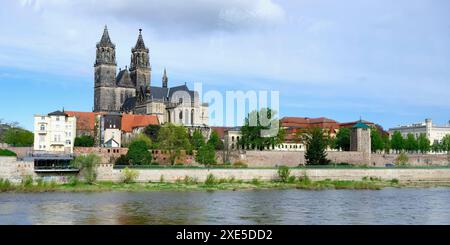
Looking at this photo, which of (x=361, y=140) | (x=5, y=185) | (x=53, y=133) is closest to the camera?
(x=5, y=185)

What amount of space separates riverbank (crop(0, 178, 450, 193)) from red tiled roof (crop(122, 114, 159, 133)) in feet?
109

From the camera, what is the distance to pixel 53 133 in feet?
233

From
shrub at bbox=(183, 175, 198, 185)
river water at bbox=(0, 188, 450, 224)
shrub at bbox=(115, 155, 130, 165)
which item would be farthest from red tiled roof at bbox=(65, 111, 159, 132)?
river water at bbox=(0, 188, 450, 224)

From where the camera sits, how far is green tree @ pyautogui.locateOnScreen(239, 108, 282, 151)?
79.0m

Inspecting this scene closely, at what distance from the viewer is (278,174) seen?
59812mm

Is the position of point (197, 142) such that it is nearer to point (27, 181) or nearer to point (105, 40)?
point (27, 181)

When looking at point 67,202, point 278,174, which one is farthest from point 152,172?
point 67,202

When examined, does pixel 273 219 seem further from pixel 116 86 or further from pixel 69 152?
pixel 116 86

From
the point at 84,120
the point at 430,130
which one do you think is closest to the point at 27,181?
the point at 84,120

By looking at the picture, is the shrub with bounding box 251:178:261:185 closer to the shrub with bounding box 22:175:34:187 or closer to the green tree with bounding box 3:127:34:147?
the shrub with bounding box 22:175:34:187

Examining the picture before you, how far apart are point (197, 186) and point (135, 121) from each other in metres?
38.4

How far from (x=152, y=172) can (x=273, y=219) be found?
29.1 meters

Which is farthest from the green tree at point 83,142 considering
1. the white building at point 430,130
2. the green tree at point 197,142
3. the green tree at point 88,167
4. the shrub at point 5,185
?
the white building at point 430,130
